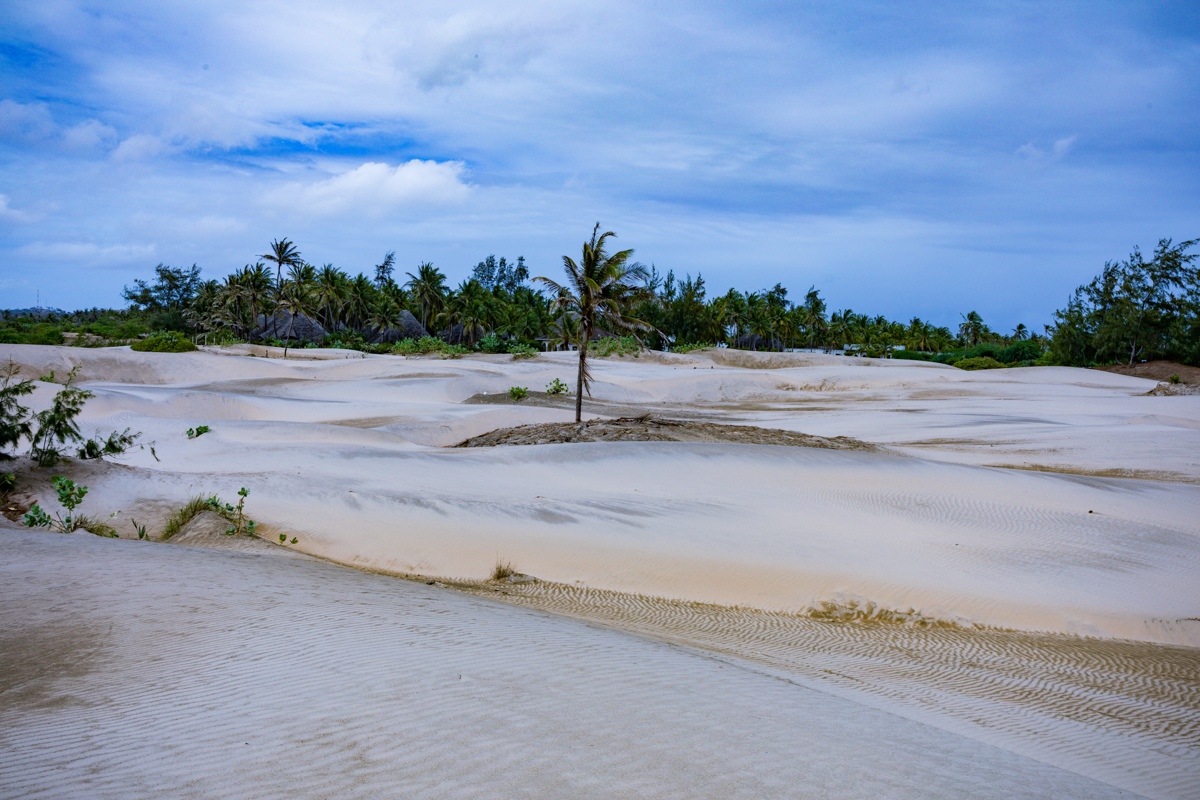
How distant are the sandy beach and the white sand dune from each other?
0.08ft

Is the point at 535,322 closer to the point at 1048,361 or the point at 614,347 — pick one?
the point at 614,347

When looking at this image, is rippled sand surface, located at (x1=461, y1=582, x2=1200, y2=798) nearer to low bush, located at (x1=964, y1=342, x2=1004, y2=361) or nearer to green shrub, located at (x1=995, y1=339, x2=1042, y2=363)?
green shrub, located at (x1=995, y1=339, x2=1042, y2=363)

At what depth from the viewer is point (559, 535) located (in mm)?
10344

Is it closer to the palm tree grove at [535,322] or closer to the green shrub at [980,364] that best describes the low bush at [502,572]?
the palm tree grove at [535,322]

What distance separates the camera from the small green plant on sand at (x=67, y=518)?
29.1 ft

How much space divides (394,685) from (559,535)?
260 inches

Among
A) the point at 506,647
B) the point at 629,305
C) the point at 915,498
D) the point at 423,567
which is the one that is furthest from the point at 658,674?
the point at 629,305

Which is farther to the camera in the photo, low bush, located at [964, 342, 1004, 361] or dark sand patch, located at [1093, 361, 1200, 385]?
low bush, located at [964, 342, 1004, 361]

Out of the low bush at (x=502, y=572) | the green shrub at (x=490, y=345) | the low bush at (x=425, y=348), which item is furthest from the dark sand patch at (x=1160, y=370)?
the low bush at (x=502, y=572)

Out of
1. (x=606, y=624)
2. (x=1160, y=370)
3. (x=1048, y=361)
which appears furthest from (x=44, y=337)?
(x=1160, y=370)

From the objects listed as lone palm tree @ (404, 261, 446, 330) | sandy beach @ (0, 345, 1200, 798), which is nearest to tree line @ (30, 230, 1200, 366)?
lone palm tree @ (404, 261, 446, 330)

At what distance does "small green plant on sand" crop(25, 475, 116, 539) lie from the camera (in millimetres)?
8867

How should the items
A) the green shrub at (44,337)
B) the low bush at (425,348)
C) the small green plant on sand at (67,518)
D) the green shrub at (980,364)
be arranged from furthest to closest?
the green shrub at (980,364)
the low bush at (425,348)
the green shrub at (44,337)
the small green plant on sand at (67,518)

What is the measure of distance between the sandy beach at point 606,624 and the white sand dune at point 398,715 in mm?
24
